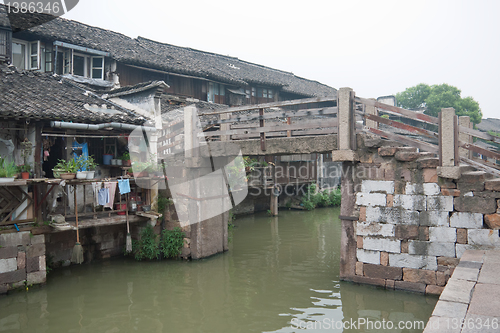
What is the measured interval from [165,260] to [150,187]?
2460 millimetres

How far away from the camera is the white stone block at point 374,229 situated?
Result: 8492 mm

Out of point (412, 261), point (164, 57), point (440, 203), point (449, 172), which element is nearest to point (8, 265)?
point (412, 261)

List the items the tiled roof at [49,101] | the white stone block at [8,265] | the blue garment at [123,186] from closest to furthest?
the white stone block at [8,265] → the tiled roof at [49,101] → the blue garment at [123,186]

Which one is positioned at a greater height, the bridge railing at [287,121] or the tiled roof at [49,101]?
the tiled roof at [49,101]

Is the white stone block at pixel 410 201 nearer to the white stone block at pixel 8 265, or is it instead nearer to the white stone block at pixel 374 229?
the white stone block at pixel 374 229

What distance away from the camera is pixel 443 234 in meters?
7.92

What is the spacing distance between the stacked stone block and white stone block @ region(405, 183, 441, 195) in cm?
921

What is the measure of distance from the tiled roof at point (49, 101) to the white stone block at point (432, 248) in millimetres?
8839

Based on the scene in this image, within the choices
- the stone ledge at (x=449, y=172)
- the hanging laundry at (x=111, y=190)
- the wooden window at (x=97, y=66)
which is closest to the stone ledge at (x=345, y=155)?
the stone ledge at (x=449, y=172)

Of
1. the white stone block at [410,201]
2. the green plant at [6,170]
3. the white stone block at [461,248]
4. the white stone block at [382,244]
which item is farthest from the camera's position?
the green plant at [6,170]

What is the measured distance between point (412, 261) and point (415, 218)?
0.95 metres

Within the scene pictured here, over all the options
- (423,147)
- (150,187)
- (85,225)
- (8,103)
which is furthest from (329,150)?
(8,103)

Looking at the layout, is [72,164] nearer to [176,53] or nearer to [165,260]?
[165,260]

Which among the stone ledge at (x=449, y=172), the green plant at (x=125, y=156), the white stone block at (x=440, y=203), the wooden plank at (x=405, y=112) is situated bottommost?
the white stone block at (x=440, y=203)
